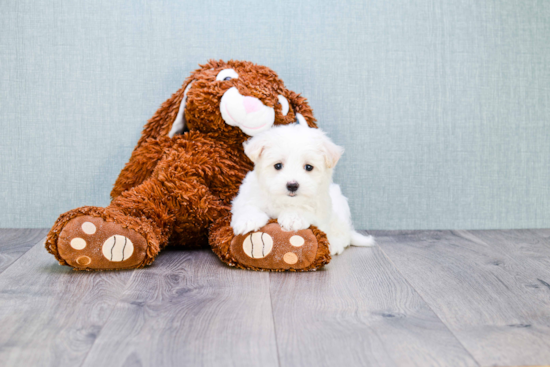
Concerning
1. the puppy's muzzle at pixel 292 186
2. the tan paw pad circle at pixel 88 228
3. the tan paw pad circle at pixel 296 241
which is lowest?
the tan paw pad circle at pixel 296 241

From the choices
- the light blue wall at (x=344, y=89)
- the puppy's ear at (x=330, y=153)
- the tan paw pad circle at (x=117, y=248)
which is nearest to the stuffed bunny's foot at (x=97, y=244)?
the tan paw pad circle at (x=117, y=248)

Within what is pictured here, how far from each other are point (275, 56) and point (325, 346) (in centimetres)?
139

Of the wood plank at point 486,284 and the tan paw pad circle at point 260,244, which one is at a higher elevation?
the tan paw pad circle at point 260,244

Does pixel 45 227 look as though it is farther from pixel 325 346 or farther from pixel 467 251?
pixel 467 251

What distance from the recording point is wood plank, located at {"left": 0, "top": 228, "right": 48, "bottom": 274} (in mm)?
1608

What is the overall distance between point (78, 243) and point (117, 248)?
0.34 ft

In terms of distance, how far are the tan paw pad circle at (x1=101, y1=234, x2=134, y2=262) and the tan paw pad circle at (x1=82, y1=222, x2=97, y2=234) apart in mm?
49

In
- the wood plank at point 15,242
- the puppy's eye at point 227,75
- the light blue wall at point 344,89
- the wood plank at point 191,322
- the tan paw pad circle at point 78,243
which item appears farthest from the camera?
the light blue wall at point 344,89

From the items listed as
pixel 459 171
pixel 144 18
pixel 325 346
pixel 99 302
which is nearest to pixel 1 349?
pixel 99 302

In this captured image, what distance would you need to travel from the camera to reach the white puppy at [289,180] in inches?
55.9

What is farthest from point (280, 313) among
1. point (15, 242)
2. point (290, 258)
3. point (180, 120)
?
point (15, 242)

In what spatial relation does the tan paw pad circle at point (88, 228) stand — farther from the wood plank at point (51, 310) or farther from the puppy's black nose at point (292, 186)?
the puppy's black nose at point (292, 186)

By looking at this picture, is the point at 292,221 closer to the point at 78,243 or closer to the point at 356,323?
the point at 356,323

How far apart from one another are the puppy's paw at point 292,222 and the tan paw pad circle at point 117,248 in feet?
1.46
